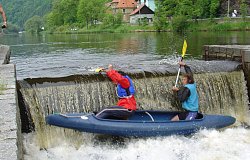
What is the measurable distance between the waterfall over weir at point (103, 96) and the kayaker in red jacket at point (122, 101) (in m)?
1.16

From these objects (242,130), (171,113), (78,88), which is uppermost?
(78,88)

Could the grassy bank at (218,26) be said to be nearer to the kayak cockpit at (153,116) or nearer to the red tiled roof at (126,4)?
the kayak cockpit at (153,116)

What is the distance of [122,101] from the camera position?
33.8 ft

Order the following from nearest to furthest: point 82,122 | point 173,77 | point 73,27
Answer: point 82,122 → point 173,77 → point 73,27

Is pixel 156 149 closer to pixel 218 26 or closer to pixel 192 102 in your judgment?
pixel 192 102

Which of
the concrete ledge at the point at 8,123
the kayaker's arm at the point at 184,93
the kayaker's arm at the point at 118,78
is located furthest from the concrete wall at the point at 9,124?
the kayaker's arm at the point at 184,93

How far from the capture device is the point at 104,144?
10.1 meters

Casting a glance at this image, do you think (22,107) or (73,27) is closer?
(22,107)

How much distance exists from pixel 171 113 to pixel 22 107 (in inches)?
169

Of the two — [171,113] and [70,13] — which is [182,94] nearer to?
[171,113]

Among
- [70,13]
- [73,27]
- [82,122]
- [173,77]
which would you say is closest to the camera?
[82,122]

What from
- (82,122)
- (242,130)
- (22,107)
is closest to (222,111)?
(242,130)

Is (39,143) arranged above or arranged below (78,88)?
below

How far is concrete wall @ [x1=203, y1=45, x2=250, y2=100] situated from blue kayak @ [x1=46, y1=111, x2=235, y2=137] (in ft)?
13.3
